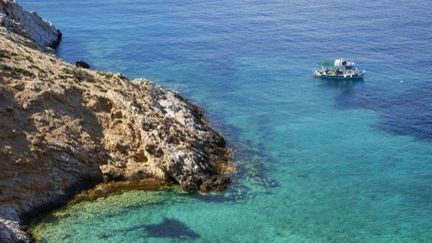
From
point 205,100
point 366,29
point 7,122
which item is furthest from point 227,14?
point 7,122

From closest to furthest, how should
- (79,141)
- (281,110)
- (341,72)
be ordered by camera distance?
(79,141) < (281,110) < (341,72)

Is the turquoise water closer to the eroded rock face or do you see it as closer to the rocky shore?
the rocky shore

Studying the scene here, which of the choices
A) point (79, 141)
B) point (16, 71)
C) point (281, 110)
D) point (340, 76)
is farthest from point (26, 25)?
point (340, 76)

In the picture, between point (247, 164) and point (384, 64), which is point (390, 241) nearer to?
point (247, 164)

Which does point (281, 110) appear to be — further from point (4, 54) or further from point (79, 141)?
point (4, 54)

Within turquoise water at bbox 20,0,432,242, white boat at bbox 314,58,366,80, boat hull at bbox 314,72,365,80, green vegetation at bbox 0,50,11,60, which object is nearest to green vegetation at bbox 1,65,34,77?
green vegetation at bbox 0,50,11,60

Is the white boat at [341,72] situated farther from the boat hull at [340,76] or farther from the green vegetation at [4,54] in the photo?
the green vegetation at [4,54]

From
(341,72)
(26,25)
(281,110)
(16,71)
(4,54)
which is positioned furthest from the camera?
(26,25)
